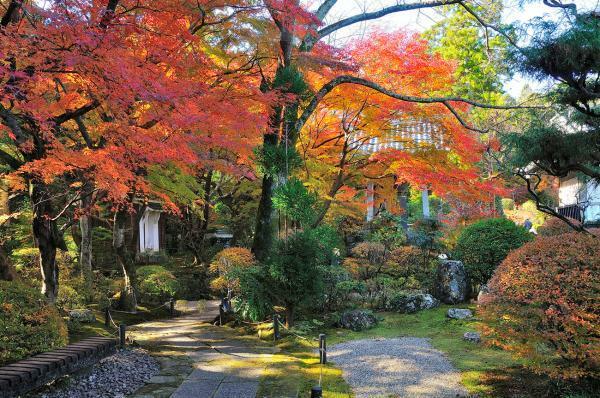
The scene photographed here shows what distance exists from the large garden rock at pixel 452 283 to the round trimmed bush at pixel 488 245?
377mm

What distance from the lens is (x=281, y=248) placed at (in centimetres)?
895

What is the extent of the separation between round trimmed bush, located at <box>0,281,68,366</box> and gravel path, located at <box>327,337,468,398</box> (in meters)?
4.05

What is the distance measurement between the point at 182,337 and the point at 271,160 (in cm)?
415

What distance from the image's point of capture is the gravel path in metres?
5.76

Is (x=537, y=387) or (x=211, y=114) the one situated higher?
(x=211, y=114)

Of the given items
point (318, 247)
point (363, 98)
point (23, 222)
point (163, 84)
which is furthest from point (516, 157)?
point (23, 222)

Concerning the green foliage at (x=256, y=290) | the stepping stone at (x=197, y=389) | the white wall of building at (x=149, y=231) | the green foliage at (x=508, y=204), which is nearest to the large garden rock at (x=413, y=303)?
the green foliage at (x=256, y=290)

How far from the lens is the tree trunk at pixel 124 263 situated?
478 inches

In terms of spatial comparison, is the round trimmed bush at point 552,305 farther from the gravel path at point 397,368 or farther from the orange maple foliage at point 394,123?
the orange maple foliage at point 394,123

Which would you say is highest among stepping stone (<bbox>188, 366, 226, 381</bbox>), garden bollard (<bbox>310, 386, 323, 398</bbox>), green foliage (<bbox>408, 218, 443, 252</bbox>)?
green foliage (<bbox>408, 218, 443, 252</bbox>)

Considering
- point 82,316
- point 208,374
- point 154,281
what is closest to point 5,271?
point 82,316

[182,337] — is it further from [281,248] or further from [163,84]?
[163,84]

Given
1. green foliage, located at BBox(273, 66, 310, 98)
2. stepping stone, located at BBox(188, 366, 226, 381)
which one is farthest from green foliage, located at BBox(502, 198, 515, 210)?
stepping stone, located at BBox(188, 366, 226, 381)

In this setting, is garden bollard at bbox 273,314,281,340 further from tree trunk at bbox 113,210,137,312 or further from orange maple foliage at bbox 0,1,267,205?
tree trunk at bbox 113,210,137,312
